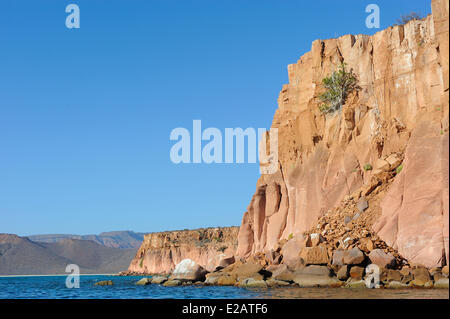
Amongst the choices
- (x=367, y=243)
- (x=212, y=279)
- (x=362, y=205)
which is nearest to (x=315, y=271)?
(x=367, y=243)

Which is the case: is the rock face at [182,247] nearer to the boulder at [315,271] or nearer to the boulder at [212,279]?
the boulder at [212,279]

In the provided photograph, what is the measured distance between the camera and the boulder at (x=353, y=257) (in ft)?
120

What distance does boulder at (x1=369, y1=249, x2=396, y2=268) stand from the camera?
35844 millimetres

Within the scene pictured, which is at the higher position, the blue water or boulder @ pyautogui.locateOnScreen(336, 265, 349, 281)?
boulder @ pyautogui.locateOnScreen(336, 265, 349, 281)

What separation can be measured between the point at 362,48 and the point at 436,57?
11.5 metres

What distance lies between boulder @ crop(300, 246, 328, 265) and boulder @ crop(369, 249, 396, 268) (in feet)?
10.9

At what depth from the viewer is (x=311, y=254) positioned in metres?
39.4

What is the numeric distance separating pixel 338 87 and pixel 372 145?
7317 millimetres

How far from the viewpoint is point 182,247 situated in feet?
437

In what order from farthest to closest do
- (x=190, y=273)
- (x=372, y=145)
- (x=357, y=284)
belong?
(x=190, y=273) < (x=372, y=145) < (x=357, y=284)

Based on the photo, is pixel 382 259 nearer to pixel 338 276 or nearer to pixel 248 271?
pixel 338 276

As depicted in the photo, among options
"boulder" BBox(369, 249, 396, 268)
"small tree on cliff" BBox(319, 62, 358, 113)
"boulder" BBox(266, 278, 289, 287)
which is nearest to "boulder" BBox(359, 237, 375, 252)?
"boulder" BBox(369, 249, 396, 268)

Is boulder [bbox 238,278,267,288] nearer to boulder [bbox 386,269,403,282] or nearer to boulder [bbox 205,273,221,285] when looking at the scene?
boulder [bbox 205,273,221,285]

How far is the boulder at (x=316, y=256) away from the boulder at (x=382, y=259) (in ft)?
10.9
